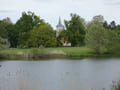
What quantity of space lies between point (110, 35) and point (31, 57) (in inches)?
556

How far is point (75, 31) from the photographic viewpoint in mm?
52969

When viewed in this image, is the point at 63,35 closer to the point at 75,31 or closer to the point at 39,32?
the point at 75,31

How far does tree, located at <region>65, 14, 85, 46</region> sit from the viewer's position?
51.8m

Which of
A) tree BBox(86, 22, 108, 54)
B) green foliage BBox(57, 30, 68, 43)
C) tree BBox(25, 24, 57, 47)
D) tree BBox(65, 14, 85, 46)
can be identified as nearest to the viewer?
→ tree BBox(86, 22, 108, 54)

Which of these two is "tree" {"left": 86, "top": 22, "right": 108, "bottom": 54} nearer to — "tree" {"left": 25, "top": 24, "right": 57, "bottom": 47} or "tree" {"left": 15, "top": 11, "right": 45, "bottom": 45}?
"tree" {"left": 25, "top": 24, "right": 57, "bottom": 47}

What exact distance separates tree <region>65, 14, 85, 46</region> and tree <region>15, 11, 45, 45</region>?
8380mm

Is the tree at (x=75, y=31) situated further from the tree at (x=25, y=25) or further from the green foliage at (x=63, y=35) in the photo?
the tree at (x=25, y=25)

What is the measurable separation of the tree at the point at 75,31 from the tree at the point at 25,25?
8.38 metres

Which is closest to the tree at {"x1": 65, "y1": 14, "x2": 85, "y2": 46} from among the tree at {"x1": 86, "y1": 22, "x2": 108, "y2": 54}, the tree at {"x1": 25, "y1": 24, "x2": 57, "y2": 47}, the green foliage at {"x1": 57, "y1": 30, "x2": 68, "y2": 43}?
the green foliage at {"x1": 57, "y1": 30, "x2": 68, "y2": 43}

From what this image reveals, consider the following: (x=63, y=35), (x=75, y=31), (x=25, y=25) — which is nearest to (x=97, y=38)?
(x=75, y=31)

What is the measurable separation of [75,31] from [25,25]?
13015 mm

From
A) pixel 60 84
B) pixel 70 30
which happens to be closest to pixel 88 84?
pixel 60 84

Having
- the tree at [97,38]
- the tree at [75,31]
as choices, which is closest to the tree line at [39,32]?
the tree at [75,31]

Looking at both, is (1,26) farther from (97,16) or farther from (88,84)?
(88,84)
